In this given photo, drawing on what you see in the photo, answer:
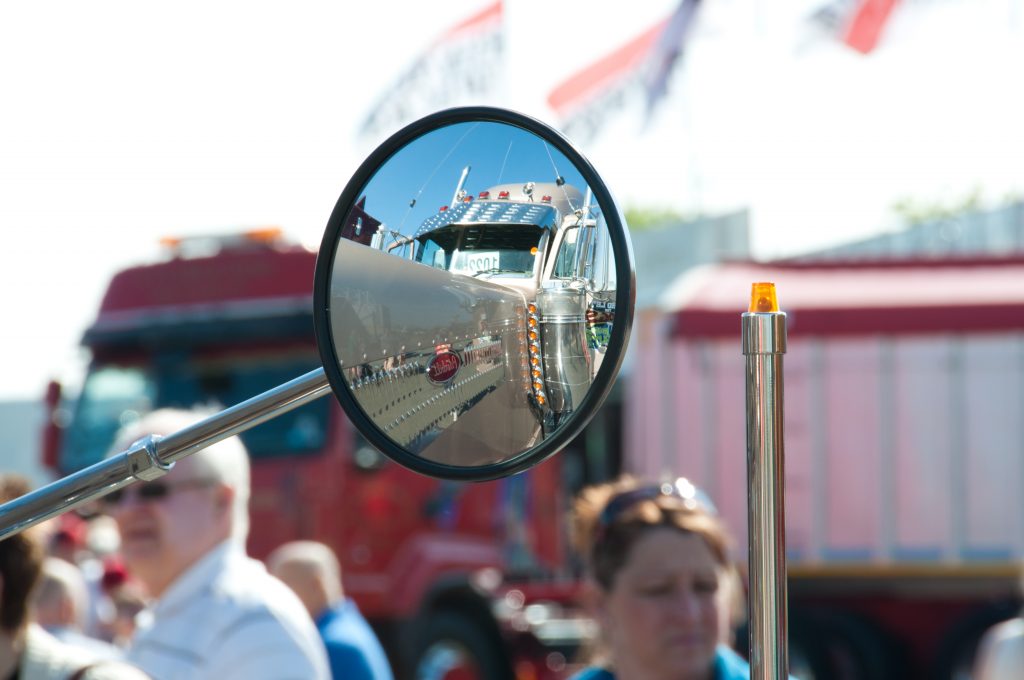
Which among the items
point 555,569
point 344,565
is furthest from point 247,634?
point 555,569

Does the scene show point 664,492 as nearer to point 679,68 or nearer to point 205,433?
point 205,433

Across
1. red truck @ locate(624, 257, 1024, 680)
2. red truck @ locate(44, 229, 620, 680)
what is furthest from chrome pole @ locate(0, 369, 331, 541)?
red truck @ locate(624, 257, 1024, 680)

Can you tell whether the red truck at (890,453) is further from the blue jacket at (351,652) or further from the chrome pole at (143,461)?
the chrome pole at (143,461)

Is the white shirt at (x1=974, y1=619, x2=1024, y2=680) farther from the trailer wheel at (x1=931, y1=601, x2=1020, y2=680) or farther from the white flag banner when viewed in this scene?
the white flag banner

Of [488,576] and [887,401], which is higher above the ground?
[887,401]

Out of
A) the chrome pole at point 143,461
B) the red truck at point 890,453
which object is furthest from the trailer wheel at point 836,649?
the chrome pole at point 143,461

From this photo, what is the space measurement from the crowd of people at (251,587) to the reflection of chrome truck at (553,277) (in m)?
1.69

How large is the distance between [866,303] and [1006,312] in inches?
40.3

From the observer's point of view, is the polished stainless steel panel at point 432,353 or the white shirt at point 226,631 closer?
the polished stainless steel panel at point 432,353

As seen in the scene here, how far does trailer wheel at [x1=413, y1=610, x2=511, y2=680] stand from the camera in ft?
34.8

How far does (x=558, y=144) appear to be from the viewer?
5.25 ft

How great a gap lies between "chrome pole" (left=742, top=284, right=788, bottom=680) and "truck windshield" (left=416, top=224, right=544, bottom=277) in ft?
0.95

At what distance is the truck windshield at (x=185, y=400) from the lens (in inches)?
393

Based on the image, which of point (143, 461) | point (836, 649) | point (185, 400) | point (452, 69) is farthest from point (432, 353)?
point (452, 69)
